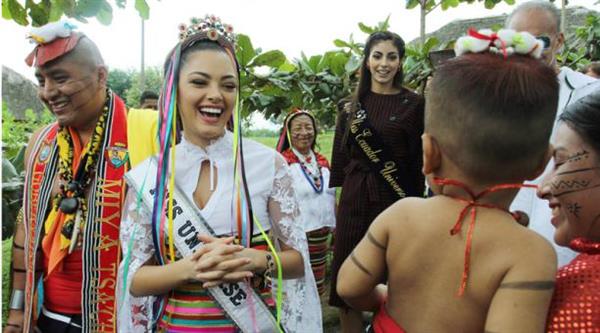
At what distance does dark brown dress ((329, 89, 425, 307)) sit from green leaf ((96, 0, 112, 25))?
176 cm

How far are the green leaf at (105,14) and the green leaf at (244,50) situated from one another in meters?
1.58

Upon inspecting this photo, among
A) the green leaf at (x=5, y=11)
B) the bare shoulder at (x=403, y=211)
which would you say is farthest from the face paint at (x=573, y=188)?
the green leaf at (x=5, y=11)

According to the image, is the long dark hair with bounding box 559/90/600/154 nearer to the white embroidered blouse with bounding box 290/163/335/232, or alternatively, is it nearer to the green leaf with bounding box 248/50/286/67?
the green leaf with bounding box 248/50/286/67

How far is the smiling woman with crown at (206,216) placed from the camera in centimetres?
169

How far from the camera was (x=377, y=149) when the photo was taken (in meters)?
3.46

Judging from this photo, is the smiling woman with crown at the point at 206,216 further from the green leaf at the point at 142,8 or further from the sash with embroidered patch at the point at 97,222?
the green leaf at the point at 142,8

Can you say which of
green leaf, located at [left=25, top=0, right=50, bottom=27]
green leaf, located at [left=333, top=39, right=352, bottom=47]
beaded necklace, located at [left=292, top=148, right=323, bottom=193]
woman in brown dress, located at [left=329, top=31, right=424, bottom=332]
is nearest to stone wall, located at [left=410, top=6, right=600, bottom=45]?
green leaf, located at [left=333, top=39, right=352, bottom=47]

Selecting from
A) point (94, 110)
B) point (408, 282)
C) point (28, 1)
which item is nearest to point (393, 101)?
point (94, 110)

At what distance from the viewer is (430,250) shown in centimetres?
117

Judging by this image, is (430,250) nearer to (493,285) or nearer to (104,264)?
(493,285)

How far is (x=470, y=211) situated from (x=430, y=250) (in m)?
0.13

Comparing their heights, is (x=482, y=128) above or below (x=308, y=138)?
above

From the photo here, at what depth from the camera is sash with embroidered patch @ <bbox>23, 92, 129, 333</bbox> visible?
2.13 m

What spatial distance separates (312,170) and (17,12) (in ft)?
9.55
